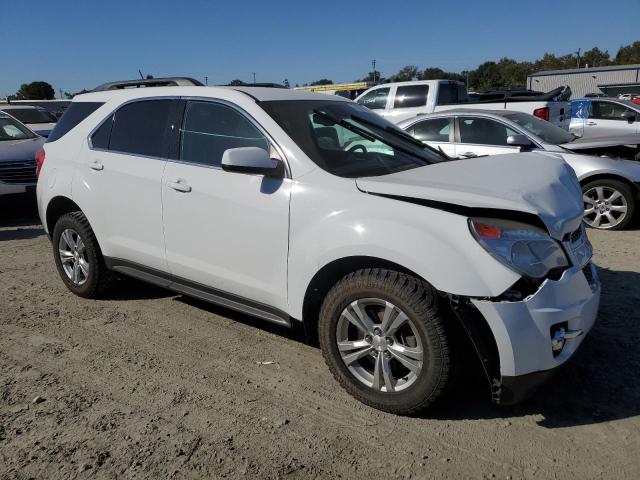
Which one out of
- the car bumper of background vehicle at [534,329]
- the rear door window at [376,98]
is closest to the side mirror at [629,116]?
the rear door window at [376,98]

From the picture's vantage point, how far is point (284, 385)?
332 centimetres

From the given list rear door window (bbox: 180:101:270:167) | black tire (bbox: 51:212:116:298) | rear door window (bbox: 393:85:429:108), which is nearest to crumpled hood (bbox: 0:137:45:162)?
black tire (bbox: 51:212:116:298)

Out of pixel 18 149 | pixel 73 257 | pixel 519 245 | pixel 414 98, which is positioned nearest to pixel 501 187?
pixel 519 245

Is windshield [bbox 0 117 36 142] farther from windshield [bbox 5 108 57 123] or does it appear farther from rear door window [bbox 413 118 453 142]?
rear door window [bbox 413 118 453 142]

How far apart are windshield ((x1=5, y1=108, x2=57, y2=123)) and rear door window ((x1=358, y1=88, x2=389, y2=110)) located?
8.38 metres

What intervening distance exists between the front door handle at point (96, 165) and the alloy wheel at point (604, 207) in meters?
5.94

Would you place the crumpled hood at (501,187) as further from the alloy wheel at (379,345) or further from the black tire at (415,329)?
the alloy wheel at (379,345)

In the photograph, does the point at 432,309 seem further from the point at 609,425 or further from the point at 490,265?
the point at 609,425

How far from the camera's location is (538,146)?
7336mm

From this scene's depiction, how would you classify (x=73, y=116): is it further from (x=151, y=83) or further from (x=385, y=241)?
(x=385, y=241)

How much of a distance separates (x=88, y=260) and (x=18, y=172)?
4.97 m

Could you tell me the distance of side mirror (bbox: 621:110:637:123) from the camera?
12.1 metres

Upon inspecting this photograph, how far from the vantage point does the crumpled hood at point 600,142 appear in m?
7.59

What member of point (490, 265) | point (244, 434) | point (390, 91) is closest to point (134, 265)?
point (244, 434)
